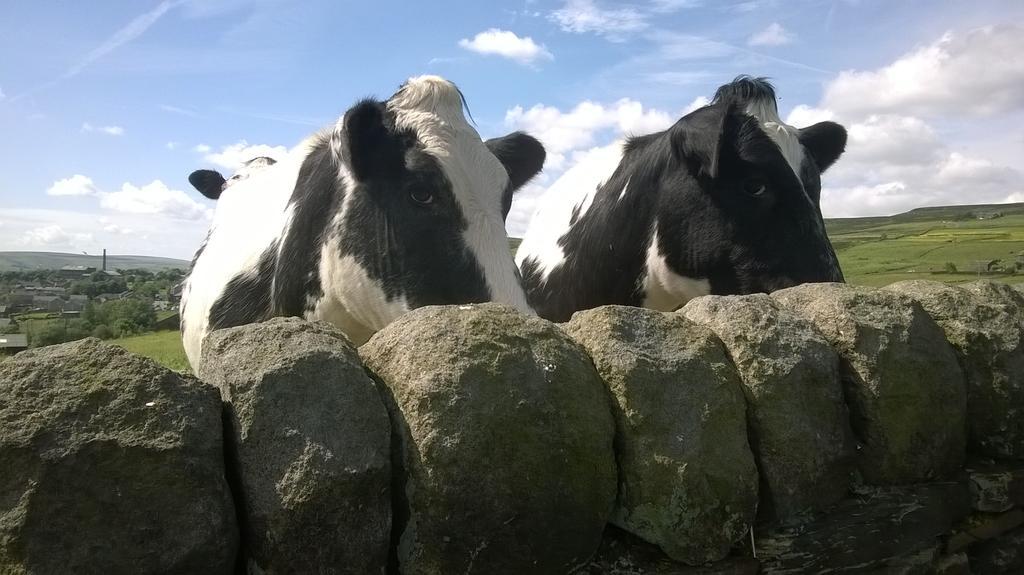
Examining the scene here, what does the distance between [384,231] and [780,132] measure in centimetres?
241

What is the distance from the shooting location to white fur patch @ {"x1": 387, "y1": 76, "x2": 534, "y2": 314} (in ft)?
11.0

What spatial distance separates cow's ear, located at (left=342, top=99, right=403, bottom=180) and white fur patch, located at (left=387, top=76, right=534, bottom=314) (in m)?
0.13

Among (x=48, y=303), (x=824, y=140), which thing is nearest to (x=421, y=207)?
(x=824, y=140)

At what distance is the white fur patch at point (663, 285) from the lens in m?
4.20

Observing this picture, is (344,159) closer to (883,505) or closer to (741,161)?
(741,161)

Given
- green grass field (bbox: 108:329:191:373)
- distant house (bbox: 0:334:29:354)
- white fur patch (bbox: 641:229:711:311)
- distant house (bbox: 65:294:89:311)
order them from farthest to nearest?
distant house (bbox: 65:294:89:311), distant house (bbox: 0:334:29:354), green grass field (bbox: 108:329:191:373), white fur patch (bbox: 641:229:711:311)

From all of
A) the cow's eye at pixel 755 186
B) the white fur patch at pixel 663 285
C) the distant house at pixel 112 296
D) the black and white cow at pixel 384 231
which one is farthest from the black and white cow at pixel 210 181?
the distant house at pixel 112 296

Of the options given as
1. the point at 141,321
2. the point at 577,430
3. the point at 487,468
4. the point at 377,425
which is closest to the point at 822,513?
the point at 577,430

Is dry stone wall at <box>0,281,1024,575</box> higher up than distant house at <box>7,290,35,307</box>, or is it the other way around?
dry stone wall at <box>0,281,1024,575</box>

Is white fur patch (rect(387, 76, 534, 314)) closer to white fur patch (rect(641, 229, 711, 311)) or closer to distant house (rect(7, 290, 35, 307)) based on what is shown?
white fur patch (rect(641, 229, 711, 311))

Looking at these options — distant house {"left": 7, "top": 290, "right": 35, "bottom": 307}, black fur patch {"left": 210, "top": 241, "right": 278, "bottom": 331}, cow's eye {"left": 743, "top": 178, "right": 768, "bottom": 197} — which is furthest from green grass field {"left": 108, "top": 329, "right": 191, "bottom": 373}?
cow's eye {"left": 743, "top": 178, "right": 768, "bottom": 197}

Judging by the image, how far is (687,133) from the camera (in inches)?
164

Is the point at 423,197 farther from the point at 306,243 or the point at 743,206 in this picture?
the point at 743,206

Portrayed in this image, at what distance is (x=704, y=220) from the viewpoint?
4.14 metres
